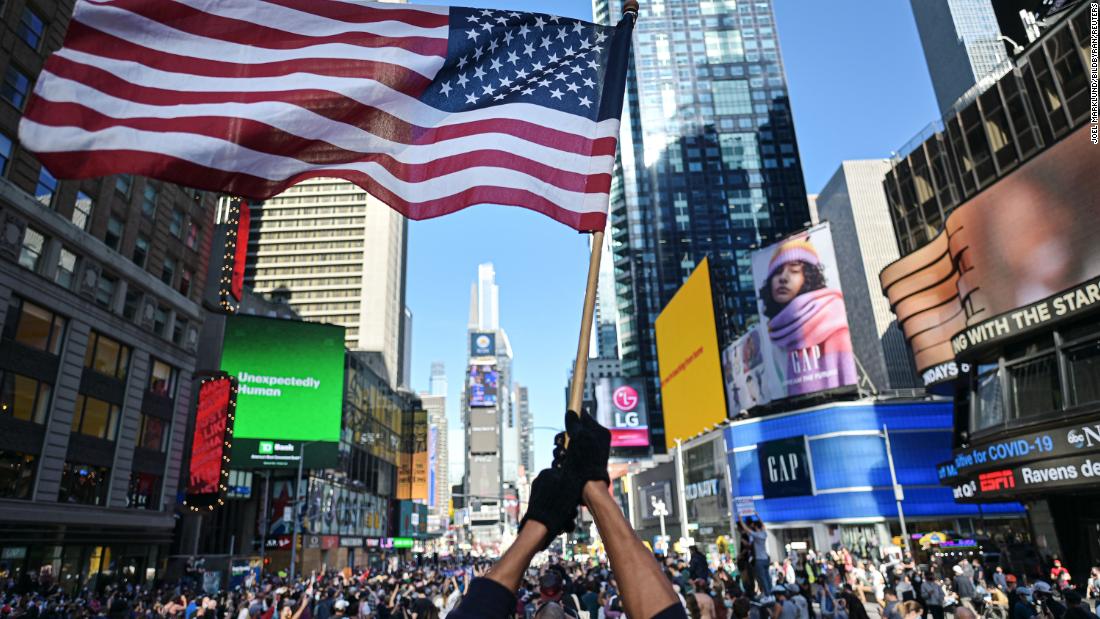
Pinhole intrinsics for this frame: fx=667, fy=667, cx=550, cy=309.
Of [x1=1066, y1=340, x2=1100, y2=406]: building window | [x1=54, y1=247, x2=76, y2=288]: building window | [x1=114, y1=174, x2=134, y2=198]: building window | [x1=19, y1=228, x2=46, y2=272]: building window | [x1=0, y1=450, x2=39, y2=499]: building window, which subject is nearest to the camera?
[x1=1066, y1=340, x2=1100, y2=406]: building window

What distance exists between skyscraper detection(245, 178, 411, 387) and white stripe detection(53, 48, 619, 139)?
398 ft

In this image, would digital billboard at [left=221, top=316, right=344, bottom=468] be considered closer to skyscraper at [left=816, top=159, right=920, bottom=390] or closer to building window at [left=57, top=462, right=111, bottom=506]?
building window at [left=57, top=462, right=111, bottom=506]

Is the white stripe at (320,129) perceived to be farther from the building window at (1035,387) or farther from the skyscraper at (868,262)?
the skyscraper at (868,262)

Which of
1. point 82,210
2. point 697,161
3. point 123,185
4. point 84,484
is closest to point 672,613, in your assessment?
point 84,484

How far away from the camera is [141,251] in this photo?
35.8 meters

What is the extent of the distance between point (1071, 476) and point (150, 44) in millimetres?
28207

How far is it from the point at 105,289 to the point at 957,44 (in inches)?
7582

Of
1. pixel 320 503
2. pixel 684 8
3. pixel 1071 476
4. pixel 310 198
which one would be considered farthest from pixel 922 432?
pixel 684 8

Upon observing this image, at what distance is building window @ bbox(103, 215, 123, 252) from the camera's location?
33031 millimetres

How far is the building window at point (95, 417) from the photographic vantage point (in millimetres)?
30391

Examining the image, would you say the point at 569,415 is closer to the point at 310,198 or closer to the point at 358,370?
the point at 358,370

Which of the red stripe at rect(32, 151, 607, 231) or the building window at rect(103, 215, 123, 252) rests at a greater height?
the building window at rect(103, 215, 123, 252)

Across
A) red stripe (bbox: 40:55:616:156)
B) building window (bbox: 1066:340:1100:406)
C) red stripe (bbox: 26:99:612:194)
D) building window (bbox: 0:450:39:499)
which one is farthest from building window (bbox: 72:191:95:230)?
building window (bbox: 1066:340:1100:406)

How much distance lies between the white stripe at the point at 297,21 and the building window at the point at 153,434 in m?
34.5
